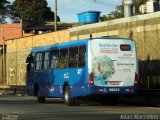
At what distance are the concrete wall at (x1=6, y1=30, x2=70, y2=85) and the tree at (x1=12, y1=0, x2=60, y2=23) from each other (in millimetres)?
52602

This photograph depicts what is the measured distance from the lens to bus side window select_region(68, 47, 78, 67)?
25.8 meters

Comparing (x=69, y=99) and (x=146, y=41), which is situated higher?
(x=146, y=41)

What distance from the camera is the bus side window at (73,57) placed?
2577cm

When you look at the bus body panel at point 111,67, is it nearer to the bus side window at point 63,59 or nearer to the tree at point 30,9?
the bus side window at point 63,59

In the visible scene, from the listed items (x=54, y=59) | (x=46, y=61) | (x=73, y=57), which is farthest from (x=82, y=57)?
(x=46, y=61)

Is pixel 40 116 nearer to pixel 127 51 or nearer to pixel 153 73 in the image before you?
pixel 127 51

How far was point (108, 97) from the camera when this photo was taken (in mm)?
26234

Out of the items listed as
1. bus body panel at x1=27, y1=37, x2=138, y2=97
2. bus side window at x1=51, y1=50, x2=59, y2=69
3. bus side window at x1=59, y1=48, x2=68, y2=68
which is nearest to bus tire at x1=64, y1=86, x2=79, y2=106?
bus body panel at x1=27, y1=37, x2=138, y2=97

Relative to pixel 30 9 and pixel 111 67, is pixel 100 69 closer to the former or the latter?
pixel 111 67

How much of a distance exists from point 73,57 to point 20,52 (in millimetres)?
27954

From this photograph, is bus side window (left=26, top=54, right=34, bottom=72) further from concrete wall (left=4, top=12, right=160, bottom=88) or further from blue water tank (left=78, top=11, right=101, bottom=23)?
blue water tank (left=78, top=11, right=101, bottom=23)

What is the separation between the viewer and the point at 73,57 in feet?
85.4

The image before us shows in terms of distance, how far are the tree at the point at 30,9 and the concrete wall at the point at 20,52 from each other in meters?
52.6

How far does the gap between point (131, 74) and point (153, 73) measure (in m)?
6.20
